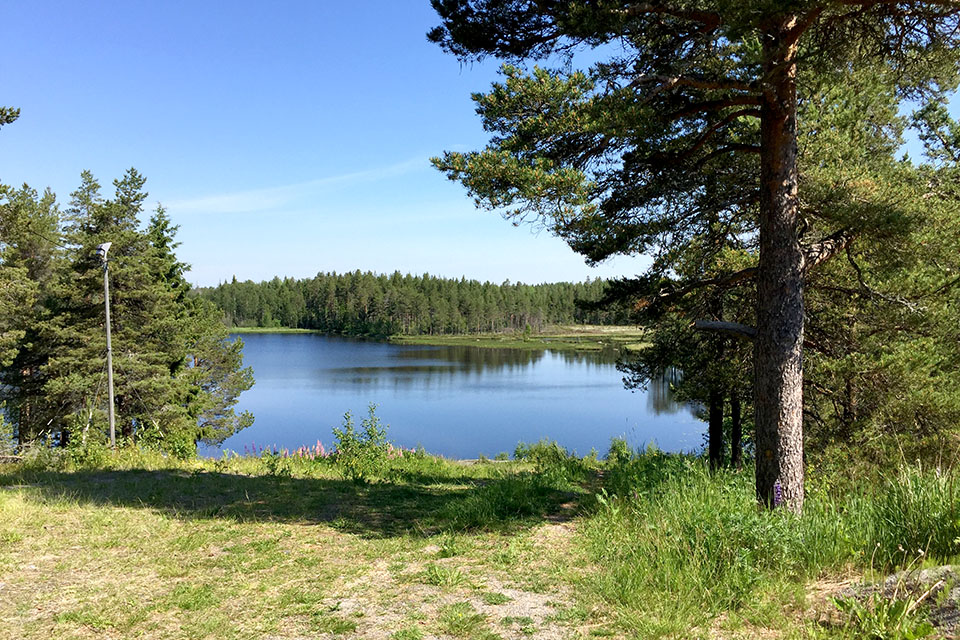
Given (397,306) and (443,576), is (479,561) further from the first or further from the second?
(397,306)

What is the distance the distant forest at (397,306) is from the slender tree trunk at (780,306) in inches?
3639

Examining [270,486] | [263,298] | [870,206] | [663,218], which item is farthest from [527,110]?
[263,298]

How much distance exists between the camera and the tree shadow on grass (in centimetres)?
544

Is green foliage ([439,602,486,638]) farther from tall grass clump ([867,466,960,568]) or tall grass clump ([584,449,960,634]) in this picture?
tall grass clump ([867,466,960,568])

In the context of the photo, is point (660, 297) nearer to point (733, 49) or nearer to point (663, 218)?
point (663, 218)

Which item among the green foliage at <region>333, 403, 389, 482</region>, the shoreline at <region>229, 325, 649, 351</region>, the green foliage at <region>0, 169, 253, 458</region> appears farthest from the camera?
the shoreline at <region>229, 325, 649, 351</region>

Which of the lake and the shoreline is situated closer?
the lake

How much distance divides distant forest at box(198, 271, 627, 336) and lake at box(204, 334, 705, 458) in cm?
3800

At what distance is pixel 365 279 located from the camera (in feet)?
348

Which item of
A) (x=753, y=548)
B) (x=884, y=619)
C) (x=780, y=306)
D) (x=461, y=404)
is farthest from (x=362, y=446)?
(x=461, y=404)

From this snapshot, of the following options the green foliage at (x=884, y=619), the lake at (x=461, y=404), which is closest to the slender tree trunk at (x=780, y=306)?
the green foliage at (x=884, y=619)

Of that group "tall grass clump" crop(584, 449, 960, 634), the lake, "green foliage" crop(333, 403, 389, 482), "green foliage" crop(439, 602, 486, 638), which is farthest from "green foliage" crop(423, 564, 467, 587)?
the lake

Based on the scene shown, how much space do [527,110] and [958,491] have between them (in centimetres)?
429

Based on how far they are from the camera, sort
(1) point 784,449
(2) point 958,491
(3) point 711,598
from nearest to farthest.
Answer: (3) point 711,598, (2) point 958,491, (1) point 784,449
